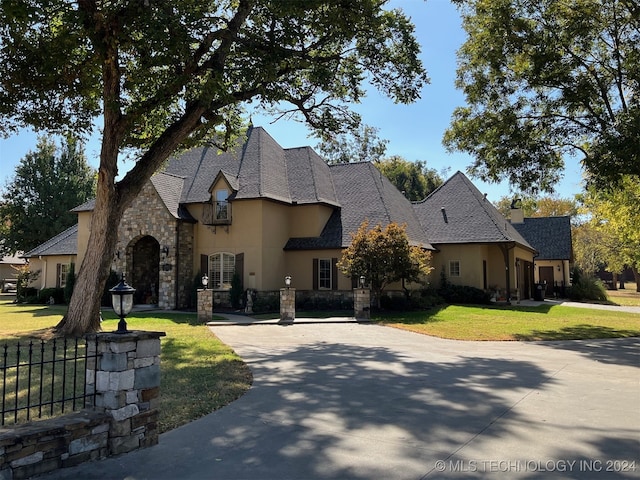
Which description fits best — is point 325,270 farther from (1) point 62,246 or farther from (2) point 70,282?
(1) point 62,246

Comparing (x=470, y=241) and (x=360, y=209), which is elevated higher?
(x=360, y=209)

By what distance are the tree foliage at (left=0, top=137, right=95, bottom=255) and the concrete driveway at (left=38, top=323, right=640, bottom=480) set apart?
35927 millimetres

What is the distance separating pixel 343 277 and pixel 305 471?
1858cm

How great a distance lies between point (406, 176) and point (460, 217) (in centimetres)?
2242

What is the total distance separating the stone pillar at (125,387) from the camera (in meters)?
5.07

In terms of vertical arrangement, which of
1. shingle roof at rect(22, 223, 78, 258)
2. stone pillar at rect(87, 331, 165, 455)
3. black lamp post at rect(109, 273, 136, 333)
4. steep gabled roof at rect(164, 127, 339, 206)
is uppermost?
steep gabled roof at rect(164, 127, 339, 206)

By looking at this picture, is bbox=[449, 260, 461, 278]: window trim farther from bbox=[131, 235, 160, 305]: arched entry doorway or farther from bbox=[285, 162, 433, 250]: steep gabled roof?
bbox=[131, 235, 160, 305]: arched entry doorway

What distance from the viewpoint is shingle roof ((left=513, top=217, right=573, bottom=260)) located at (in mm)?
36084

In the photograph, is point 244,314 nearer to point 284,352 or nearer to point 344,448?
point 284,352

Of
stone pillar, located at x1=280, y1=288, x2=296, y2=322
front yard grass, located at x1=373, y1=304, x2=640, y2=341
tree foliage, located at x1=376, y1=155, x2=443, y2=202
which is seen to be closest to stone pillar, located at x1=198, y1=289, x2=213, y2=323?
stone pillar, located at x1=280, y1=288, x2=296, y2=322

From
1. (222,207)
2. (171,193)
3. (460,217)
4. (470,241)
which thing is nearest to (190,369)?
(222,207)

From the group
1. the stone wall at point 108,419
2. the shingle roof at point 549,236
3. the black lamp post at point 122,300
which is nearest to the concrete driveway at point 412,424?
the stone wall at point 108,419

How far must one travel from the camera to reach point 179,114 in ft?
57.9

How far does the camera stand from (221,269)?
23844 millimetres
